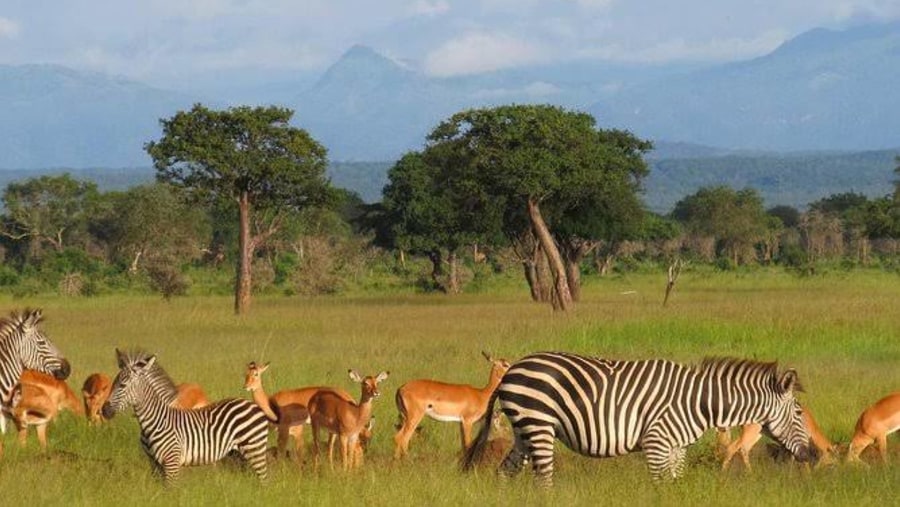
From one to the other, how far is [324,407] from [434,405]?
1.50 meters

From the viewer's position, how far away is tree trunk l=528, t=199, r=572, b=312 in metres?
40.5

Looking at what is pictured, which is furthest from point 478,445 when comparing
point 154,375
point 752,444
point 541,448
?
point 154,375

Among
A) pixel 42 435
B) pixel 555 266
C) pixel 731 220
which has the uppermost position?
pixel 555 266

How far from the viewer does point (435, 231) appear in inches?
2328

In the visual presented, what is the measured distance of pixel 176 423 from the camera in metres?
12.3

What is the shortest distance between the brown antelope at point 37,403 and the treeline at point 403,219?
24.4 metres

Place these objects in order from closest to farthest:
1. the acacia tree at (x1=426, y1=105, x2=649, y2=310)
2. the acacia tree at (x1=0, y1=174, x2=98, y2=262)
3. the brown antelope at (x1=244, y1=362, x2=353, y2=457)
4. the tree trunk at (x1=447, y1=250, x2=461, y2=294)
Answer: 1. the brown antelope at (x1=244, y1=362, x2=353, y2=457)
2. the acacia tree at (x1=426, y1=105, x2=649, y2=310)
3. the tree trunk at (x1=447, y1=250, x2=461, y2=294)
4. the acacia tree at (x1=0, y1=174, x2=98, y2=262)

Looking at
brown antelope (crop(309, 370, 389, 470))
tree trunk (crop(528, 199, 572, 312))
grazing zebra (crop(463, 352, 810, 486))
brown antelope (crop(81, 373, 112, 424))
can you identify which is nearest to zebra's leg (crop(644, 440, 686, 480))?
grazing zebra (crop(463, 352, 810, 486))

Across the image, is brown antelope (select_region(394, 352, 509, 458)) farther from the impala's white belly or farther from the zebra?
the zebra

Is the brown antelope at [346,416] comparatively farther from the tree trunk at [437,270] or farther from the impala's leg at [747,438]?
the tree trunk at [437,270]

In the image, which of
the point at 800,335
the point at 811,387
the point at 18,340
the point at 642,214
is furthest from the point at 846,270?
the point at 18,340

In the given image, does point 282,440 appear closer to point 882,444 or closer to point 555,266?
point 882,444

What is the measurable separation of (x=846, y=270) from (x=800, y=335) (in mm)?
44993

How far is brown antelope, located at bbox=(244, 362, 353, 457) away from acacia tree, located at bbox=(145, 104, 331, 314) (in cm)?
2536
